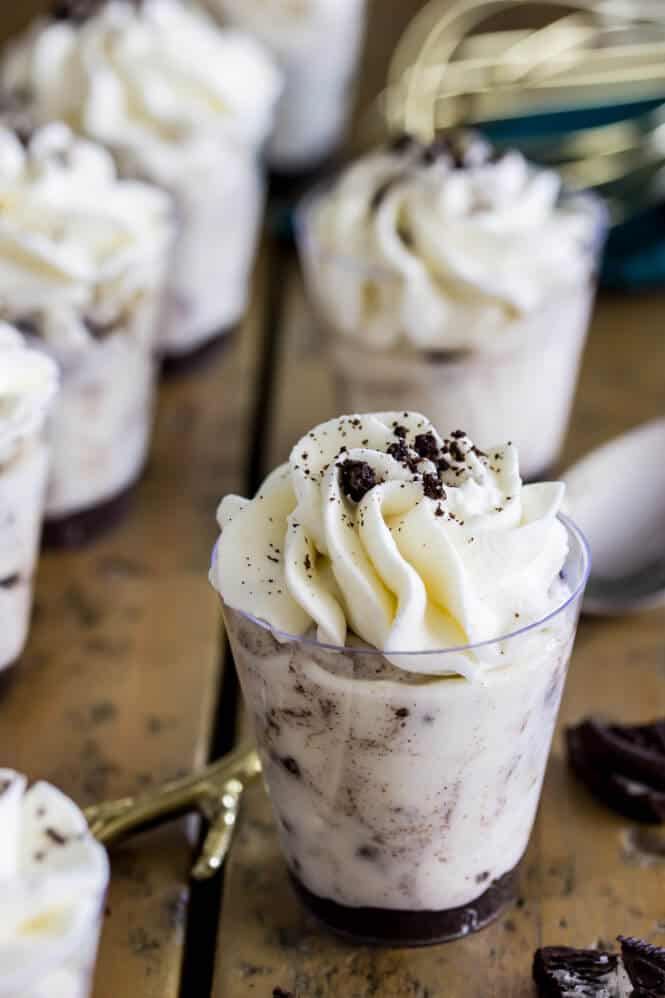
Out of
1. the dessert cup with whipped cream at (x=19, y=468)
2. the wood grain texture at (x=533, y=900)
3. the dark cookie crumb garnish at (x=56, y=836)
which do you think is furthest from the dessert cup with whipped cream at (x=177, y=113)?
the dark cookie crumb garnish at (x=56, y=836)

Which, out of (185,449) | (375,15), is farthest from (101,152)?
(375,15)

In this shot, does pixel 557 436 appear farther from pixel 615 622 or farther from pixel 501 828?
pixel 501 828

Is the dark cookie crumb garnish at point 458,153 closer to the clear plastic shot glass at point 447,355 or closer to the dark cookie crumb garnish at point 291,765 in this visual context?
the clear plastic shot glass at point 447,355

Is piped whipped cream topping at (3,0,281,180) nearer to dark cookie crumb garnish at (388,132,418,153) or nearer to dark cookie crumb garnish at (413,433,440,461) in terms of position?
dark cookie crumb garnish at (388,132,418,153)

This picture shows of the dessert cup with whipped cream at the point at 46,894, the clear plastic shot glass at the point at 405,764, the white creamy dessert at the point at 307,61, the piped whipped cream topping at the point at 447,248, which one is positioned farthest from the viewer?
the white creamy dessert at the point at 307,61

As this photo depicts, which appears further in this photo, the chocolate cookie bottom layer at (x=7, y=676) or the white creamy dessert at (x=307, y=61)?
the white creamy dessert at (x=307, y=61)

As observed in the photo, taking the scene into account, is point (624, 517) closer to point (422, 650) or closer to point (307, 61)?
point (422, 650)

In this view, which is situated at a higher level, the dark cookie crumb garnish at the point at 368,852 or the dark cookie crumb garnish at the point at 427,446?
the dark cookie crumb garnish at the point at 427,446
